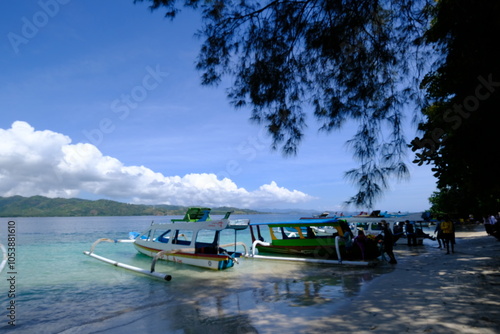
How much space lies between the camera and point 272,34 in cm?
676

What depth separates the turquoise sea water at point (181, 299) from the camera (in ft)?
23.7

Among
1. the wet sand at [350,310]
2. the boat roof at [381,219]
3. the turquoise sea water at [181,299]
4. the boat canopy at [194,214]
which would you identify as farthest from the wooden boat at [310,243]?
the boat canopy at [194,214]

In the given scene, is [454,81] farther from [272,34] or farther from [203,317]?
[203,317]

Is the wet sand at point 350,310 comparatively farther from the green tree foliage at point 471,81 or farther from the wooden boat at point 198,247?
the wooden boat at point 198,247

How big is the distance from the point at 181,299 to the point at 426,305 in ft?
22.4

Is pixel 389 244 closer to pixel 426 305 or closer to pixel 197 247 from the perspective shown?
pixel 426 305

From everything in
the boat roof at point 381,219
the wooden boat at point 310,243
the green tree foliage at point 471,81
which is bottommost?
the wooden boat at point 310,243

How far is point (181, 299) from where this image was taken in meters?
9.81

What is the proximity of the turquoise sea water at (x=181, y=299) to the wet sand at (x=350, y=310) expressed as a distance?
36 millimetres

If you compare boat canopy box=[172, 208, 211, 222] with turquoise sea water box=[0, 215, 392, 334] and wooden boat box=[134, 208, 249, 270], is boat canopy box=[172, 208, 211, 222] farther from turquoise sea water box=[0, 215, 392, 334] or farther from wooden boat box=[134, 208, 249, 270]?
turquoise sea water box=[0, 215, 392, 334]

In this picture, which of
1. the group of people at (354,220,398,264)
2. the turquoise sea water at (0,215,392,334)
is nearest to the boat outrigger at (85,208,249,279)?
the turquoise sea water at (0,215,392,334)

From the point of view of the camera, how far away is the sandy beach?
561 cm

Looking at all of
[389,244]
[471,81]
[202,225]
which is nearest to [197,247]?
[202,225]

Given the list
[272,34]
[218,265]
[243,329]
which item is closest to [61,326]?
[243,329]
